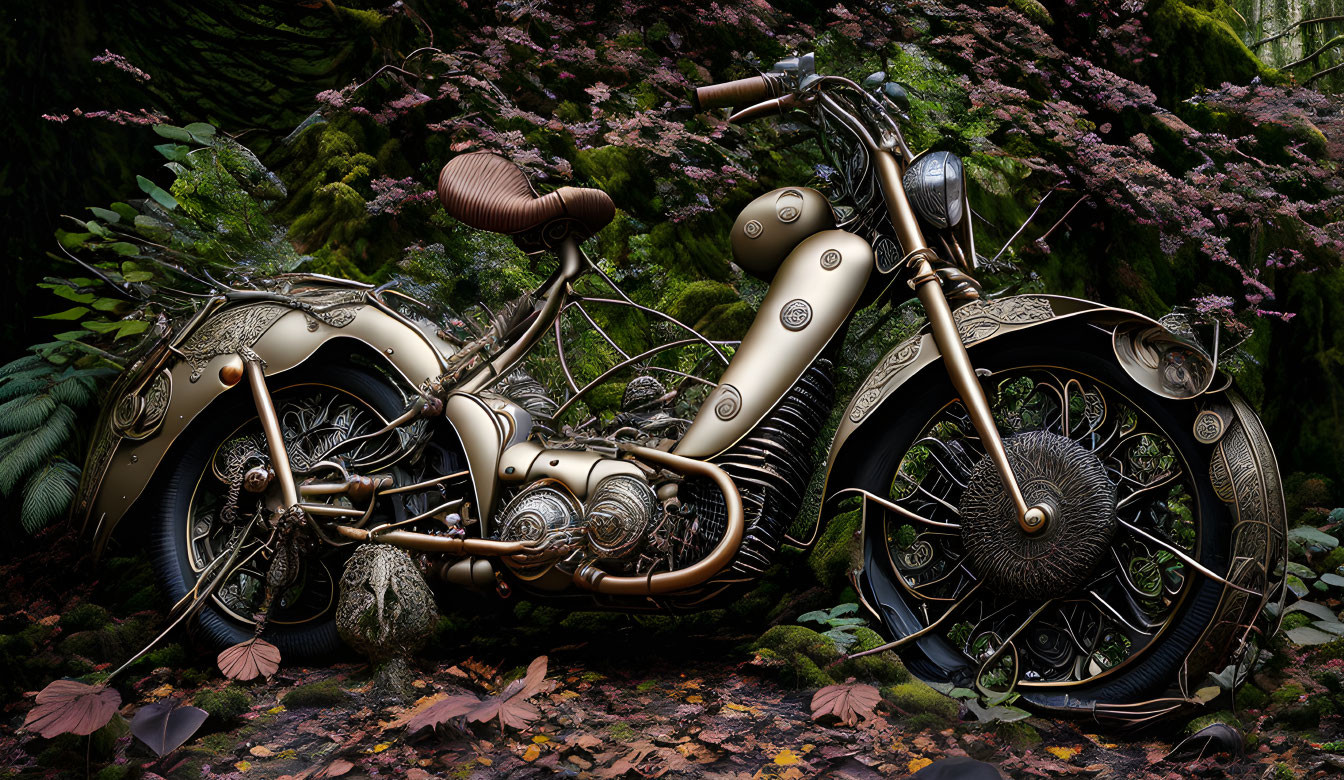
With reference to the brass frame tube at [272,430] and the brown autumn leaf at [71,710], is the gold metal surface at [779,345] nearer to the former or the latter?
the brass frame tube at [272,430]

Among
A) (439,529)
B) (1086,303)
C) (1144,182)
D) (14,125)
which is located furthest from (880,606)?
(14,125)

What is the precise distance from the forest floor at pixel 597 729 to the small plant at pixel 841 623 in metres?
0.17

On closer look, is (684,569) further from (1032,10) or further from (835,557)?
(1032,10)

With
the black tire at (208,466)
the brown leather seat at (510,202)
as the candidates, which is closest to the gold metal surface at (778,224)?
the brown leather seat at (510,202)

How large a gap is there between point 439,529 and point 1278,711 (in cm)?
242

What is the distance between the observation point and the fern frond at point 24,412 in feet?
12.1

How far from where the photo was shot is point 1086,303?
270 cm

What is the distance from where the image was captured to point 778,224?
3164 mm

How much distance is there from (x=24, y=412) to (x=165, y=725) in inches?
69.5

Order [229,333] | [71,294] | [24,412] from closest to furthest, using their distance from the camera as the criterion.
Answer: [229,333] → [24,412] → [71,294]

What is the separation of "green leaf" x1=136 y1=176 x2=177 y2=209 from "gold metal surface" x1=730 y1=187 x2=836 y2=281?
2448 mm

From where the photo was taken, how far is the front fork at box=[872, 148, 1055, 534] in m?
2.59

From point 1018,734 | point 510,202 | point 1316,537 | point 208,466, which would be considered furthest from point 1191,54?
point 208,466

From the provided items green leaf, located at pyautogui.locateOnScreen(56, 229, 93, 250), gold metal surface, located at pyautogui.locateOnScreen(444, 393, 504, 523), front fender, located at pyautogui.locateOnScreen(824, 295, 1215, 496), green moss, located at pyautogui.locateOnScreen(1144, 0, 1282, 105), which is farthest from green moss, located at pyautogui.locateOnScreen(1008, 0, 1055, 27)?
green leaf, located at pyautogui.locateOnScreen(56, 229, 93, 250)
